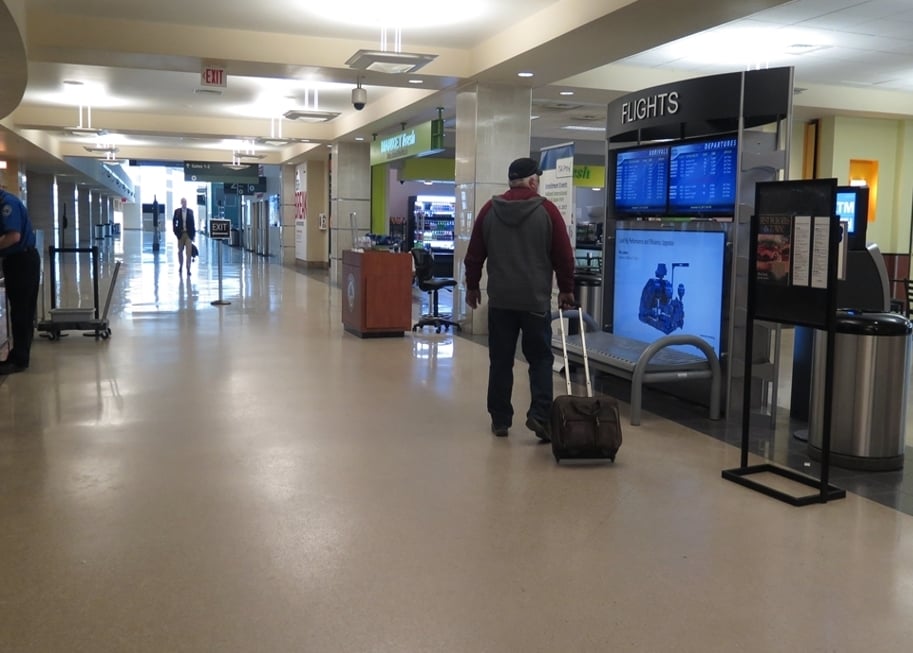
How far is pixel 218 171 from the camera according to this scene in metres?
22.1

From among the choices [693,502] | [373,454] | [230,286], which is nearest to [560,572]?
[693,502]

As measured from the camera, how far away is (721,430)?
17.3 ft

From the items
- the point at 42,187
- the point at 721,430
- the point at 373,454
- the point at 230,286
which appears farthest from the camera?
the point at 42,187

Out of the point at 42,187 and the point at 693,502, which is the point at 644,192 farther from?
the point at 42,187

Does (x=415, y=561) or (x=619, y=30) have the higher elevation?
(x=619, y=30)

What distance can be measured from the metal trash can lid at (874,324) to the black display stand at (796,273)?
0.56 metres

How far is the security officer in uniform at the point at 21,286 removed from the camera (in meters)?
6.59

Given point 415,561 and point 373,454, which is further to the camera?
point 373,454

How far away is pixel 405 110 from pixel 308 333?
452 centimetres

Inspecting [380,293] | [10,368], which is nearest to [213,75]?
[380,293]

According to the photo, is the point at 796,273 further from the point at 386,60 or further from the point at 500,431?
the point at 386,60

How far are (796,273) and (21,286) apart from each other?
19.1 feet

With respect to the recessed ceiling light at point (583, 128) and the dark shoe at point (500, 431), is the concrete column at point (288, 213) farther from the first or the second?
the dark shoe at point (500, 431)

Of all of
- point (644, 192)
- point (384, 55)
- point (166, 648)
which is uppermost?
point (384, 55)
